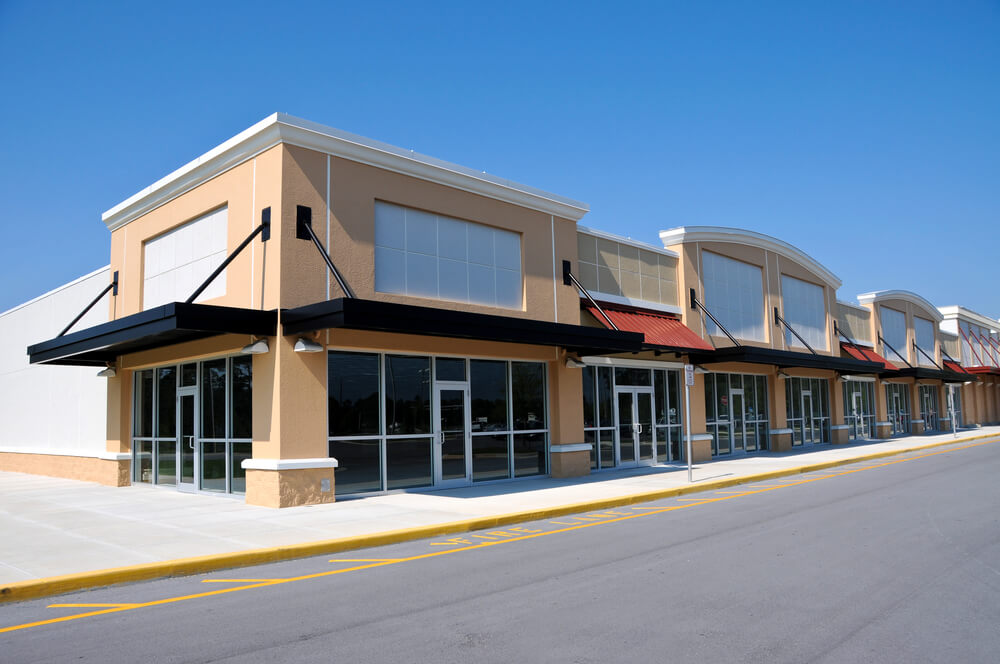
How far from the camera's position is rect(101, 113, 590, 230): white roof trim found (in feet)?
46.1

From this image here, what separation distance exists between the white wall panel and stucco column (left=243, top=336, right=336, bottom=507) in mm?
8483

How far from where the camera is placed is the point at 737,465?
21781 millimetres

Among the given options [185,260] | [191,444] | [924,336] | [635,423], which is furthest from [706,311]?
[924,336]

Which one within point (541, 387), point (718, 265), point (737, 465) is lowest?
point (737, 465)

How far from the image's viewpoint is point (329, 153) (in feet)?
47.4

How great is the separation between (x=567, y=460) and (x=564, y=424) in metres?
0.89

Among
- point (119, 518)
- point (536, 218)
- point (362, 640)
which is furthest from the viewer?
point (536, 218)

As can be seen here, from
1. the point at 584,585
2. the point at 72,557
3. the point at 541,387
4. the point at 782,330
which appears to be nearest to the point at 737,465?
the point at 541,387

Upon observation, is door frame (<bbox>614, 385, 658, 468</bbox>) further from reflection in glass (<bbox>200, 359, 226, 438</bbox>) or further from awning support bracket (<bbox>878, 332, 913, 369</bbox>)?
awning support bracket (<bbox>878, 332, 913, 369</bbox>)

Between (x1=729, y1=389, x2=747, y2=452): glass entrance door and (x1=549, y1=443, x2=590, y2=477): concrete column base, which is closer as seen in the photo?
(x1=549, y1=443, x2=590, y2=477): concrete column base

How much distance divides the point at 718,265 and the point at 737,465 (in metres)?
7.49

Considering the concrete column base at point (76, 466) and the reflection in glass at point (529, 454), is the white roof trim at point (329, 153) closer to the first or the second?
the reflection in glass at point (529, 454)

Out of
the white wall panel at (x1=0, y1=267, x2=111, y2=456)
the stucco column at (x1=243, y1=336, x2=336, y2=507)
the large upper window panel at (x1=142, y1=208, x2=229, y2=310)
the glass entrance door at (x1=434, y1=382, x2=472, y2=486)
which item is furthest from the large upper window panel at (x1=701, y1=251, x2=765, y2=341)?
the white wall panel at (x1=0, y1=267, x2=111, y2=456)

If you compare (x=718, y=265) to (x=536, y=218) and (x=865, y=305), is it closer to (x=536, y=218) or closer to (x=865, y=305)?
(x=536, y=218)
